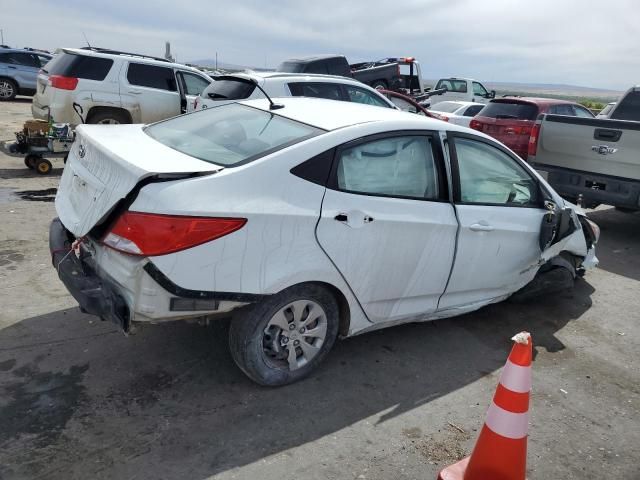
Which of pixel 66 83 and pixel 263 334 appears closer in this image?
pixel 263 334

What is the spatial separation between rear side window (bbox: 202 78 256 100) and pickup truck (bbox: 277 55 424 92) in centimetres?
329

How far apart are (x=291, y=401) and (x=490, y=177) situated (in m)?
2.14

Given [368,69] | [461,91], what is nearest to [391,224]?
[368,69]

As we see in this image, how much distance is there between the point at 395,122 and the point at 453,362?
1.70m

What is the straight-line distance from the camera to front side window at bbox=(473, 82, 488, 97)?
21.3 meters

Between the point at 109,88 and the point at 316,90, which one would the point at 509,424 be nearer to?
the point at 316,90

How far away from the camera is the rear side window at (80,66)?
31.2 ft

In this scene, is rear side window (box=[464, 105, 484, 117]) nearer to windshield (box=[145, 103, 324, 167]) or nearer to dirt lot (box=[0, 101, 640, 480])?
dirt lot (box=[0, 101, 640, 480])

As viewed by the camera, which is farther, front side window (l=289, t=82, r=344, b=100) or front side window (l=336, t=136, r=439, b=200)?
front side window (l=289, t=82, r=344, b=100)

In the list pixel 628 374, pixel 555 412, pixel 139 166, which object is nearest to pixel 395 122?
pixel 139 166

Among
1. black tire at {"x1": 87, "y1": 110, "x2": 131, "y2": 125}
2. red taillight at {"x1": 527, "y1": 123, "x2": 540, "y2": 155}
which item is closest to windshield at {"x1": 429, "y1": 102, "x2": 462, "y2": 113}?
red taillight at {"x1": 527, "y1": 123, "x2": 540, "y2": 155}

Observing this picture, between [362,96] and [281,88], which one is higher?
[281,88]

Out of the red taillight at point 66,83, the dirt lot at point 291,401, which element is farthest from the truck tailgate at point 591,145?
the red taillight at point 66,83

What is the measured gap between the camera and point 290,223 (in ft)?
9.82
